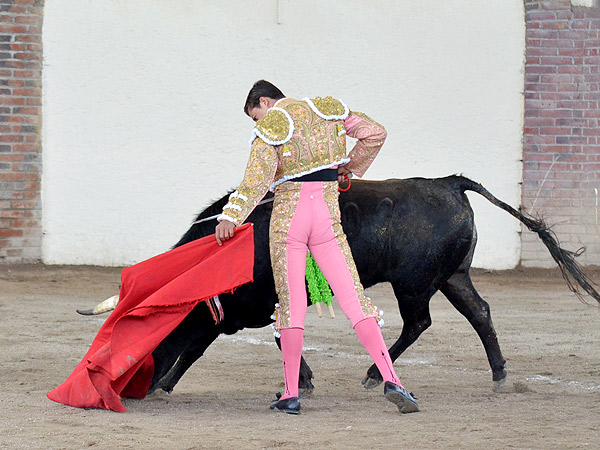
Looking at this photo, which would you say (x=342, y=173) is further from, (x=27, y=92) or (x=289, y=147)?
(x=27, y=92)

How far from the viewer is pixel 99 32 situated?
8.75m

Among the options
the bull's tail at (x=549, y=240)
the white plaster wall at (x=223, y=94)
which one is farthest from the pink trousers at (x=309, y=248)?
the white plaster wall at (x=223, y=94)

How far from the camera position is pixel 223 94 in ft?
29.3

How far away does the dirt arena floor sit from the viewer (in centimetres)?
348

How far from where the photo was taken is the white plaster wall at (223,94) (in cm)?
877

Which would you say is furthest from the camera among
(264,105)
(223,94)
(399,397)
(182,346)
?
(223,94)

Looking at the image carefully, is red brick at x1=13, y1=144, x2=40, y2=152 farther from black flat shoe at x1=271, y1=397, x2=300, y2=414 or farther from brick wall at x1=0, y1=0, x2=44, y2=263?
black flat shoe at x1=271, y1=397, x2=300, y2=414

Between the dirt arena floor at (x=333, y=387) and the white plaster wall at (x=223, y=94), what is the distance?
1148 mm

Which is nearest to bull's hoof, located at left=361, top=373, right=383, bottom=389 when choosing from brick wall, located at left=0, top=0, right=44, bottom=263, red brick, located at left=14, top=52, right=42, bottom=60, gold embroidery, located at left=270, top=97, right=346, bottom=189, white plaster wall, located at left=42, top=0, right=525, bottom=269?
gold embroidery, located at left=270, top=97, right=346, bottom=189

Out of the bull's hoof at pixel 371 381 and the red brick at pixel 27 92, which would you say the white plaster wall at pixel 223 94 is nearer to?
the red brick at pixel 27 92

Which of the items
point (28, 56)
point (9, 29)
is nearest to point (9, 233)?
point (28, 56)

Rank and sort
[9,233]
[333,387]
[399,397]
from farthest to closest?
[9,233] → [333,387] → [399,397]

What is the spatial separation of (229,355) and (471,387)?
1622 millimetres

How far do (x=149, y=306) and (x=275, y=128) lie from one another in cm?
98
